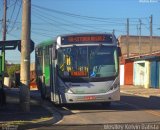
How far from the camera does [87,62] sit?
22.3 metres

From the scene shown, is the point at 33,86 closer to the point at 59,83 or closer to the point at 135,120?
the point at 59,83

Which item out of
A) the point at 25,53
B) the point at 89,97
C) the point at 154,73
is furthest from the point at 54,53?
the point at 154,73

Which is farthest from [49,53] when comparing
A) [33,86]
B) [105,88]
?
[33,86]

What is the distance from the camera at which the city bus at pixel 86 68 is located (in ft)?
72.3

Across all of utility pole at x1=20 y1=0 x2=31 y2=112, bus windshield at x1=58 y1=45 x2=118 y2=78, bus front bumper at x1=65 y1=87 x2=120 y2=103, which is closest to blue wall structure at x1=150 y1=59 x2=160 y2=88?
bus windshield at x1=58 y1=45 x2=118 y2=78

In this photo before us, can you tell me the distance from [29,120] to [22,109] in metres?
3.34

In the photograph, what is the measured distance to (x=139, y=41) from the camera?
9419cm

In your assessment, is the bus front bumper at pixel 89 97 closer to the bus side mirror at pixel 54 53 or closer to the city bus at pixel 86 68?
the city bus at pixel 86 68

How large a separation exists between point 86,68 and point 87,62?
0.28 meters

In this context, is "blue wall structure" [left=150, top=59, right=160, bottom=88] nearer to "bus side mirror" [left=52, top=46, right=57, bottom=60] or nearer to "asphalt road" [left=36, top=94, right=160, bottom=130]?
"asphalt road" [left=36, top=94, right=160, bottom=130]

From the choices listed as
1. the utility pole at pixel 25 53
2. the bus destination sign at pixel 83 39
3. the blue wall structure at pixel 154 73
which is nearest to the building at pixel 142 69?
the blue wall structure at pixel 154 73

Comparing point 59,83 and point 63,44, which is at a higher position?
point 63,44

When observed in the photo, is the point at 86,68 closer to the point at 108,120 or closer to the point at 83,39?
the point at 83,39

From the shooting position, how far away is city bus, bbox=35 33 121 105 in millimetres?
22031
